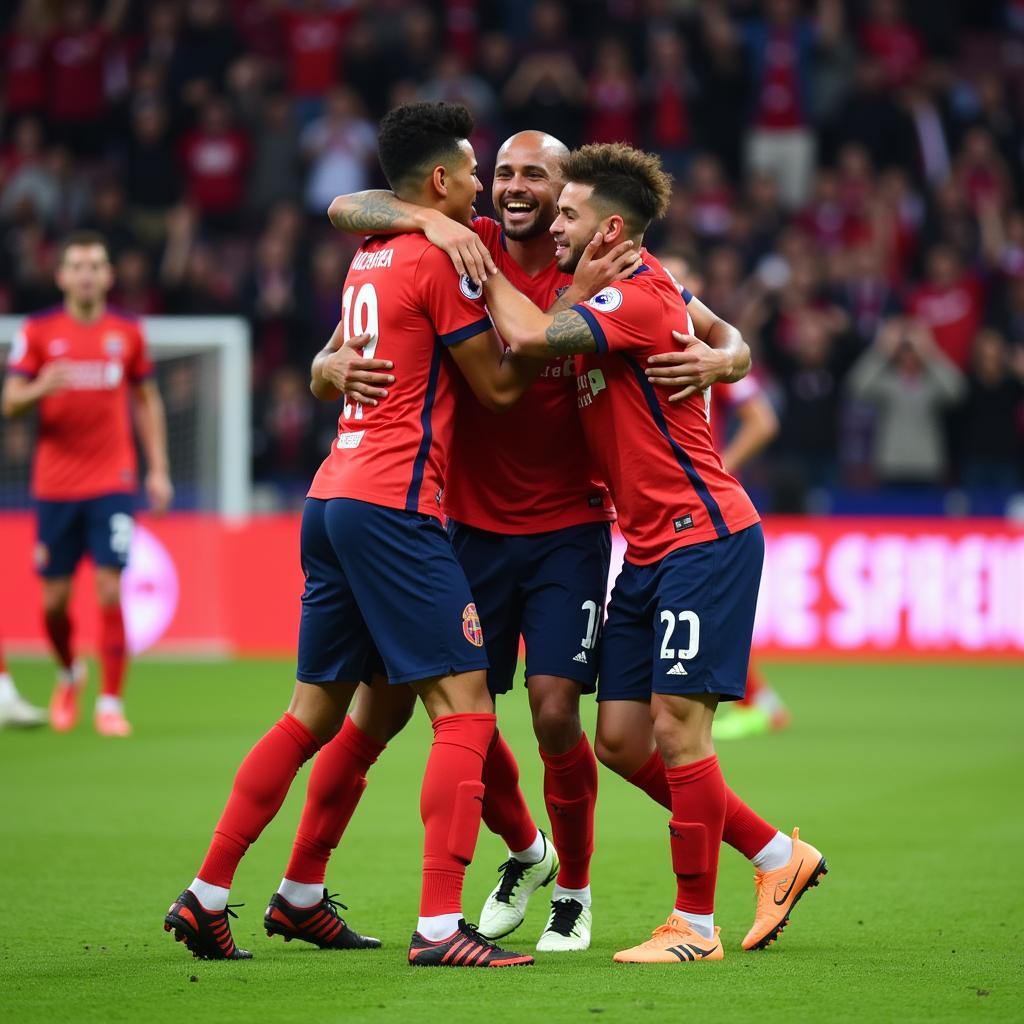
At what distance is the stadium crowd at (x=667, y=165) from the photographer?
15680 mm

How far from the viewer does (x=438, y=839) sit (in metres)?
5.00

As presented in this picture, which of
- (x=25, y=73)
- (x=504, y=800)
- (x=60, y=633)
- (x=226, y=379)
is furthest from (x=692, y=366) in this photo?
(x=25, y=73)

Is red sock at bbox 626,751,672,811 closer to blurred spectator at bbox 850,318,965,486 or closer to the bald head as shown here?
the bald head

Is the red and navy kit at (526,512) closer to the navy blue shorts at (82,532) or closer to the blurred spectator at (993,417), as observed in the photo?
the navy blue shorts at (82,532)

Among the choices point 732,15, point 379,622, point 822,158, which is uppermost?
point 732,15

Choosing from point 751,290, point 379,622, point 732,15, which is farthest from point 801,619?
point 379,622

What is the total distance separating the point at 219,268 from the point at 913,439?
22.5 feet

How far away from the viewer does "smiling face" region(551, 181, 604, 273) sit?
533 centimetres

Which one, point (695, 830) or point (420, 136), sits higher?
point (420, 136)

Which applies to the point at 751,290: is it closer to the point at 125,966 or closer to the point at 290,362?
the point at 290,362

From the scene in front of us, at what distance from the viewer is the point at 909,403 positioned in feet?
50.8

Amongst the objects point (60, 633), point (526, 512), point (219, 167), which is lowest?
point (60, 633)

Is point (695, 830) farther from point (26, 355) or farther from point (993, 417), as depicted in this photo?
point (993, 417)

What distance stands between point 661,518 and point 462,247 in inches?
37.8
